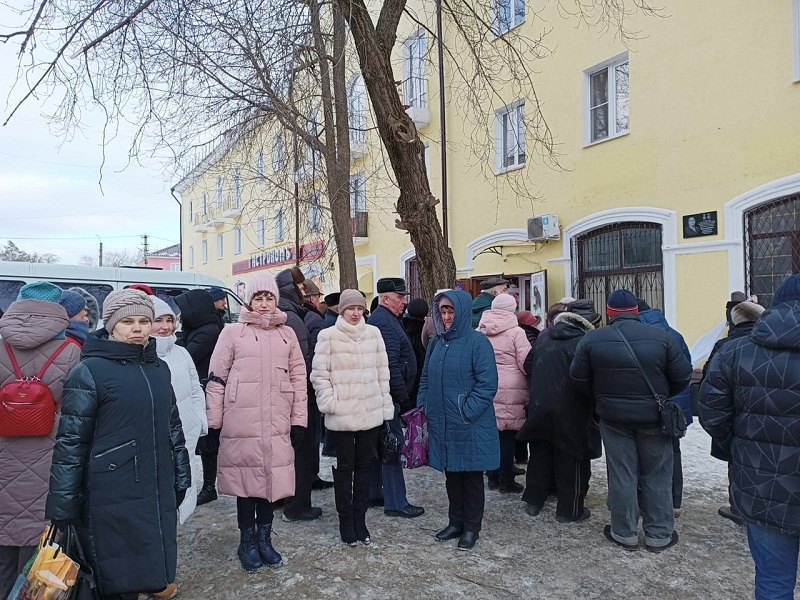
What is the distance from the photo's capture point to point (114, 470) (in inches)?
109

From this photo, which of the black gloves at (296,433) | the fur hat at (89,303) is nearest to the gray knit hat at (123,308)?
the fur hat at (89,303)

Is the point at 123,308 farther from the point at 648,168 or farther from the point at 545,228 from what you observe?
the point at 545,228

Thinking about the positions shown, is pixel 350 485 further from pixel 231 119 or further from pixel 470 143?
pixel 470 143

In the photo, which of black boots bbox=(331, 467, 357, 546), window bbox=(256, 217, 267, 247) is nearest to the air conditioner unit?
black boots bbox=(331, 467, 357, 546)

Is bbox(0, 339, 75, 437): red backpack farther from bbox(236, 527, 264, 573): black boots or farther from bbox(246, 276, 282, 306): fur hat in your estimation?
bbox(236, 527, 264, 573): black boots

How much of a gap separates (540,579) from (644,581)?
2.02 feet

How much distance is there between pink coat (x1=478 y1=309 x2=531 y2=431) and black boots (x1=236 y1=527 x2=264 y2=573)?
2.32 m

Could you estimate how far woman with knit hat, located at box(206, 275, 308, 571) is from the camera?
3770 mm

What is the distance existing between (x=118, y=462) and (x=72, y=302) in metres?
1.32

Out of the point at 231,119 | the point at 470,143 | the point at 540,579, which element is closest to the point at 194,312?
the point at 540,579

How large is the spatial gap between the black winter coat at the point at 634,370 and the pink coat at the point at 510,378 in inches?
47.2

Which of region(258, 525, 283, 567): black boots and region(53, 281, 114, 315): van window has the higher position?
region(53, 281, 114, 315): van window

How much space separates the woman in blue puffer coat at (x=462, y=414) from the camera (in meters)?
4.07

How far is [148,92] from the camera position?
5926 mm
